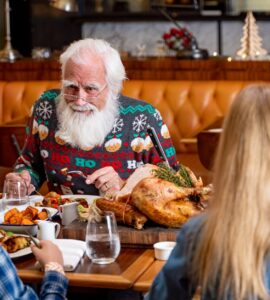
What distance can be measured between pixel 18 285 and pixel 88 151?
1737mm

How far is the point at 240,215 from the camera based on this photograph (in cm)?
211

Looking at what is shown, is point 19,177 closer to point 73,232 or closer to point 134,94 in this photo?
point 73,232

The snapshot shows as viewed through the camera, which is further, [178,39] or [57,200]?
[178,39]

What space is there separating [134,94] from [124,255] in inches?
164

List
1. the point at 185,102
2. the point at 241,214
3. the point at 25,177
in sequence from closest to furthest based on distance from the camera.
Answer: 1. the point at 241,214
2. the point at 25,177
3. the point at 185,102

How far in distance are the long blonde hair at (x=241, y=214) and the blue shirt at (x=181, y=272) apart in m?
0.04

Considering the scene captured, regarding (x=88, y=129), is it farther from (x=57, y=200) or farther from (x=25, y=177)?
(x=57, y=200)

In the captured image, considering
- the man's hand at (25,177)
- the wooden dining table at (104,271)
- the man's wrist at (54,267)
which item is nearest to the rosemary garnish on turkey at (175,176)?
the wooden dining table at (104,271)

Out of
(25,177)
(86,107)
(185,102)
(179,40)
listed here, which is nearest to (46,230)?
(25,177)

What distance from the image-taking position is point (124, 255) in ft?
9.91

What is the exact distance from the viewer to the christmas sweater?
13.9ft

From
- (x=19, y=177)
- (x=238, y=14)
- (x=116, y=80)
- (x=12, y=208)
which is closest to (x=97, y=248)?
(x=12, y=208)

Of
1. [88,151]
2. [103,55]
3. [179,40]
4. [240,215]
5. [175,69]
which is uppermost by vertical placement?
[103,55]

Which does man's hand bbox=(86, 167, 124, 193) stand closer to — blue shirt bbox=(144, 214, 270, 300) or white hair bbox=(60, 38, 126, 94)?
white hair bbox=(60, 38, 126, 94)
